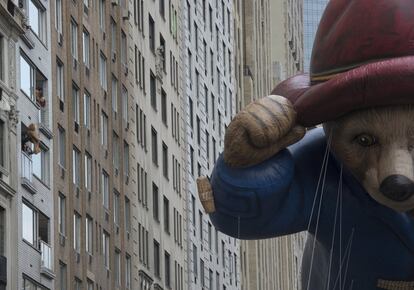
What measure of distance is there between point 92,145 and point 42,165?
5.80 metres

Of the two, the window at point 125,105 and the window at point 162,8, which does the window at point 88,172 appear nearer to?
the window at point 125,105

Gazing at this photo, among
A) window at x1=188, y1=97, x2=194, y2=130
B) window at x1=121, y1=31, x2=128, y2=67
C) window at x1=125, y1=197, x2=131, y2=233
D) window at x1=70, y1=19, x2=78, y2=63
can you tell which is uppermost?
window at x1=70, y1=19, x2=78, y2=63

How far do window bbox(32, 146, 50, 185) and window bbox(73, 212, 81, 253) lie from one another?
2.83 m

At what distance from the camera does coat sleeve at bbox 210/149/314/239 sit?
9.27m

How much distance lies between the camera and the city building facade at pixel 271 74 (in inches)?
3112

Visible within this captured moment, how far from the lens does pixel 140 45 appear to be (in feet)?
182

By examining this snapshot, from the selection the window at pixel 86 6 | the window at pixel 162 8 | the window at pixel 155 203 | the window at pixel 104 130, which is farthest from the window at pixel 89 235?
the window at pixel 162 8

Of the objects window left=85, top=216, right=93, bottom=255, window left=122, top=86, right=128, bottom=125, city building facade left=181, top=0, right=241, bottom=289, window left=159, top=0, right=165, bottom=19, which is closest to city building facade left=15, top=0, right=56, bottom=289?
window left=85, top=216, right=93, bottom=255

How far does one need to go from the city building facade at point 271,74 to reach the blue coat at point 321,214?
64017 millimetres

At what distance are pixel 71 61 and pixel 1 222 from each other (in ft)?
28.1

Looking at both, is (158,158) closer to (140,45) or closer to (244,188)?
(140,45)

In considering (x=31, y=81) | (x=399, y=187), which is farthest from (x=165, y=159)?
(x=399, y=187)

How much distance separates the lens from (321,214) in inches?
372

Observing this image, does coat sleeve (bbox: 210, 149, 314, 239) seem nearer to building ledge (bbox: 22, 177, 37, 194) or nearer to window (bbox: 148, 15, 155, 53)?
building ledge (bbox: 22, 177, 37, 194)
